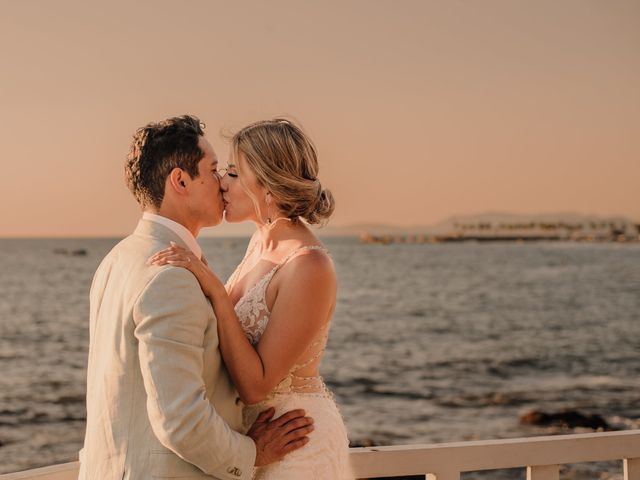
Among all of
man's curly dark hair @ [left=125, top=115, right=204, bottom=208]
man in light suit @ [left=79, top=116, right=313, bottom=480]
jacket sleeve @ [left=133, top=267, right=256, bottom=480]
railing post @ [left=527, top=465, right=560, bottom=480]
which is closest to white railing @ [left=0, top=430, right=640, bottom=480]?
railing post @ [left=527, top=465, right=560, bottom=480]

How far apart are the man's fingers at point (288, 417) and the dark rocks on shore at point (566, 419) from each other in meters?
14.5

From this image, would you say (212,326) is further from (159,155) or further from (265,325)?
(159,155)

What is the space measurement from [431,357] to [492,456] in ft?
85.1

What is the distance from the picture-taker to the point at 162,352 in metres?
1.97

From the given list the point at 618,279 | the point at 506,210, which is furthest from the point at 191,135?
the point at 618,279

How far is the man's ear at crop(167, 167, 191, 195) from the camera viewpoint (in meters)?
2.28

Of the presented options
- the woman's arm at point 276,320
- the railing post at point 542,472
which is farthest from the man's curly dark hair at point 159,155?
the railing post at point 542,472

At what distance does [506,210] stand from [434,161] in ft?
20.9

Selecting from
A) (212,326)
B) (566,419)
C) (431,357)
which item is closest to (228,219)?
(212,326)

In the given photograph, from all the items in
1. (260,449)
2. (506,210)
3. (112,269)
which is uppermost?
(506,210)

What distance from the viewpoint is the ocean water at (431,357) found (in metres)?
17.6

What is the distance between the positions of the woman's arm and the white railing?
0.42 metres

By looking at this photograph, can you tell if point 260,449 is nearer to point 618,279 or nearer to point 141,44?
point 141,44

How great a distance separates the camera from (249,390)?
232 centimetres
